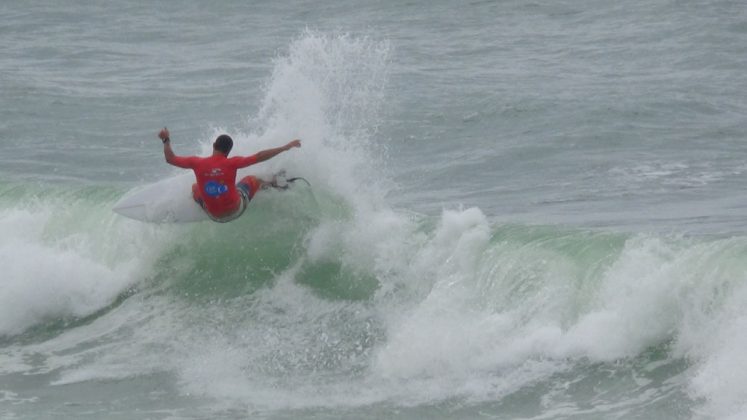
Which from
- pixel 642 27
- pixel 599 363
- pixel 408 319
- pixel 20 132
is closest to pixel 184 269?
pixel 408 319

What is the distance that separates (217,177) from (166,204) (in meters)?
1.18

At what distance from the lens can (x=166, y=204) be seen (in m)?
12.8

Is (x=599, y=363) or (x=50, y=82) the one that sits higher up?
(x=50, y=82)

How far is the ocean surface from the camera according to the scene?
33.8 ft

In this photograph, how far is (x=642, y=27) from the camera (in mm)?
26234

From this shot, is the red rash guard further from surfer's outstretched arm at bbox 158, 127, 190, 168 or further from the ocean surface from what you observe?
the ocean surface

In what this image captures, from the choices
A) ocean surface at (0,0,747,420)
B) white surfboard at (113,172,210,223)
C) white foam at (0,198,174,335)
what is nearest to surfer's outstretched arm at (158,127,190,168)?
white surfboard at (113,172,210,223)

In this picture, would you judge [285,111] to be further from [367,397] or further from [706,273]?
[706,273]

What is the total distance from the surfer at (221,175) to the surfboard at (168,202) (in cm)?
35

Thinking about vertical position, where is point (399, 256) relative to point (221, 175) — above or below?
below

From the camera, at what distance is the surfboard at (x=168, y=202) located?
12.7m

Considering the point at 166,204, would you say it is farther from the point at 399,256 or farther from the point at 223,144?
the point at 399,256

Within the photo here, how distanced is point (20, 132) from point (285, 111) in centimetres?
963

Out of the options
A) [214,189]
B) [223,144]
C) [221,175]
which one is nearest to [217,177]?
[221,175]
